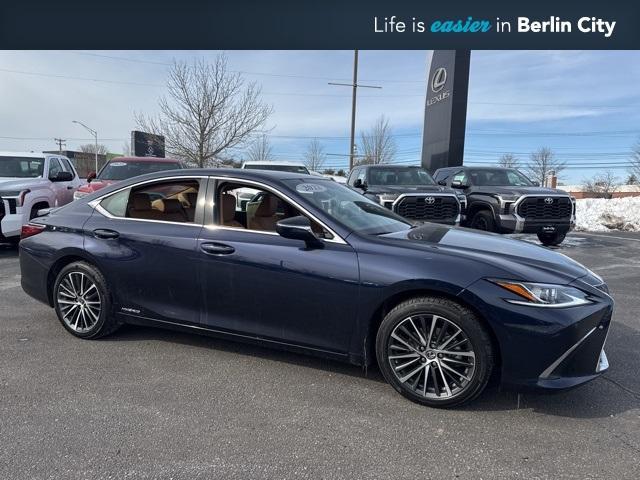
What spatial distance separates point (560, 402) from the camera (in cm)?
324

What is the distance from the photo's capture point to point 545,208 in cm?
1003

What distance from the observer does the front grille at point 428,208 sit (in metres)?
9.17

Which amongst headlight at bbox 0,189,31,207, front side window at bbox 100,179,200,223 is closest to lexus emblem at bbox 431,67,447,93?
headlight at bbox 0,189,31,207

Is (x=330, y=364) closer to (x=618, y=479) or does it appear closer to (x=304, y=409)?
(x=304, y=409)

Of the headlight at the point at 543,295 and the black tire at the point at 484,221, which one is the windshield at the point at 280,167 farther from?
the headlight at the point at 543,295

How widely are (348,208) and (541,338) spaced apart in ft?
5.82

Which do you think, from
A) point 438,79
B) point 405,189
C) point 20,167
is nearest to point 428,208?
point 405,189

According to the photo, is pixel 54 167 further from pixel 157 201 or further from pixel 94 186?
pixel 157 201

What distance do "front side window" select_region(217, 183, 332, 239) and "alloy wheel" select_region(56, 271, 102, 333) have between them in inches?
55.9

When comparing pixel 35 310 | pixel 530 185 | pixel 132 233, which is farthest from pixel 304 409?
pixel 530 185

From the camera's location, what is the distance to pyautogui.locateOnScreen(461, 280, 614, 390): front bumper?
2852 mm

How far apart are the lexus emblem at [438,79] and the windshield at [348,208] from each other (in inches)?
925

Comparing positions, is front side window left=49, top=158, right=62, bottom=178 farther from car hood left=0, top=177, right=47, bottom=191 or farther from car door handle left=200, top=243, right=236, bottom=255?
car door handle left=200, top=243, right=236, bottom=255
